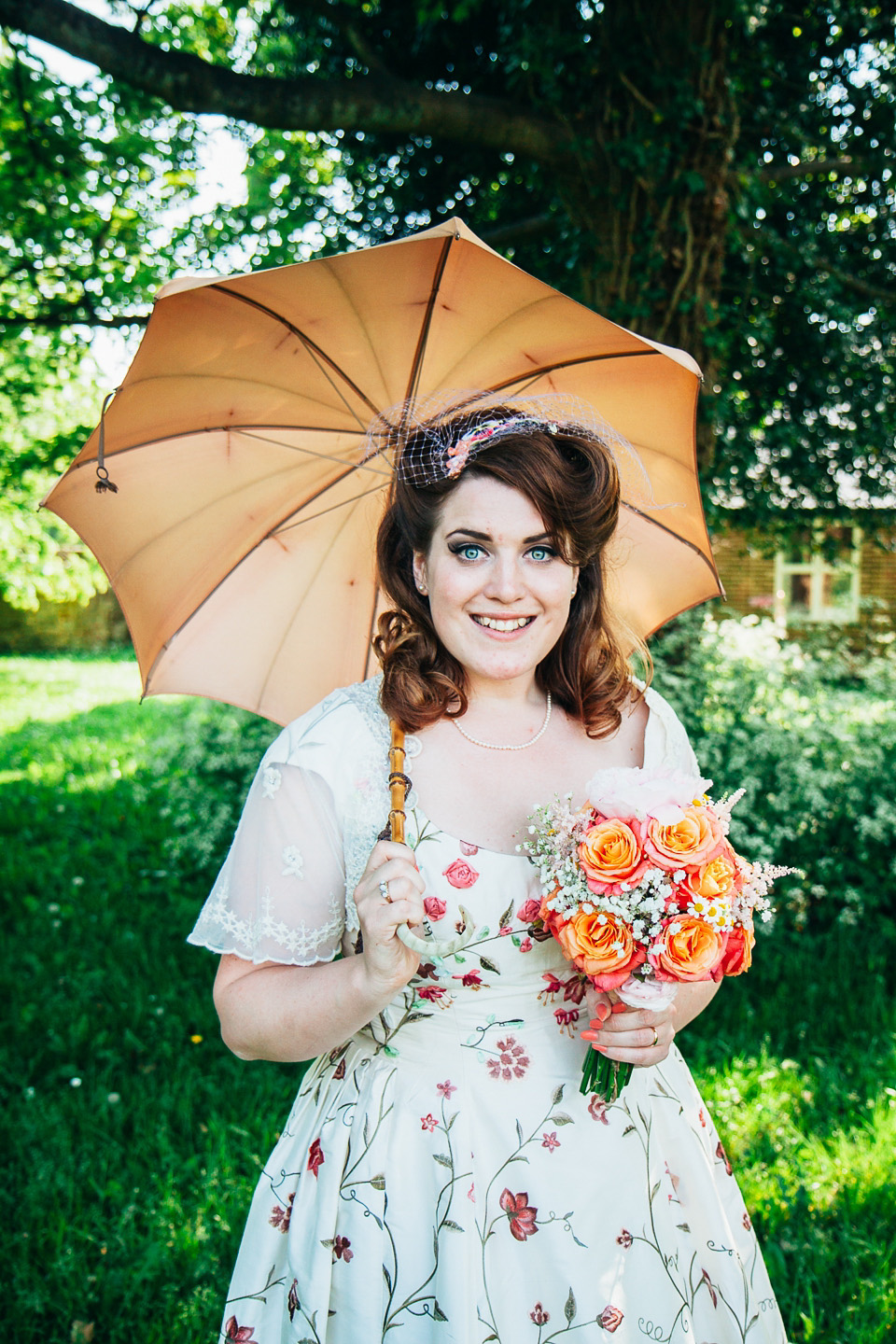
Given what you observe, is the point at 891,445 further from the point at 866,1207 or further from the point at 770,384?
the point at 866,1207

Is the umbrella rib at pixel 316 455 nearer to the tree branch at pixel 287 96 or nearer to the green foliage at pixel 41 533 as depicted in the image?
the tree branch at pixel 287 96

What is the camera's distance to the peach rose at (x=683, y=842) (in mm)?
1508

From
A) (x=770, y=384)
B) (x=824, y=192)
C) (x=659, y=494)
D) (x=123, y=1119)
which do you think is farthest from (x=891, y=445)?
(x=123, y=1119)

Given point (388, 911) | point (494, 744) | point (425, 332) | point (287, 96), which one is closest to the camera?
point (388, 911)

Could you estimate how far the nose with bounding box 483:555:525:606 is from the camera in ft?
5.90

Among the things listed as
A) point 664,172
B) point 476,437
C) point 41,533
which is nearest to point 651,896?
point 476,437

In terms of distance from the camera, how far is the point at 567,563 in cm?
191

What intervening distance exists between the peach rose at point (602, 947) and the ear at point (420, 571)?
81 cm

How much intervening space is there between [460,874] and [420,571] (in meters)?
0.69

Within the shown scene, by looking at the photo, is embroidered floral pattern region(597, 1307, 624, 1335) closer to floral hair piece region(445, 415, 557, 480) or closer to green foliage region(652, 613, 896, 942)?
floral hair piece region(445, 415, 557, 480)

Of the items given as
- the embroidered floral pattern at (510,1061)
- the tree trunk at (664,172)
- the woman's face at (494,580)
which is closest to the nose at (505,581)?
the woman's face at (494,580)

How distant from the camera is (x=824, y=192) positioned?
6.27 meters

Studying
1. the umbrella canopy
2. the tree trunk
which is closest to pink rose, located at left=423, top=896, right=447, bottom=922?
the umbrella canopy

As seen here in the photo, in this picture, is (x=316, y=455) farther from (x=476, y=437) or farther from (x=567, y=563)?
(x=567, y=563)
